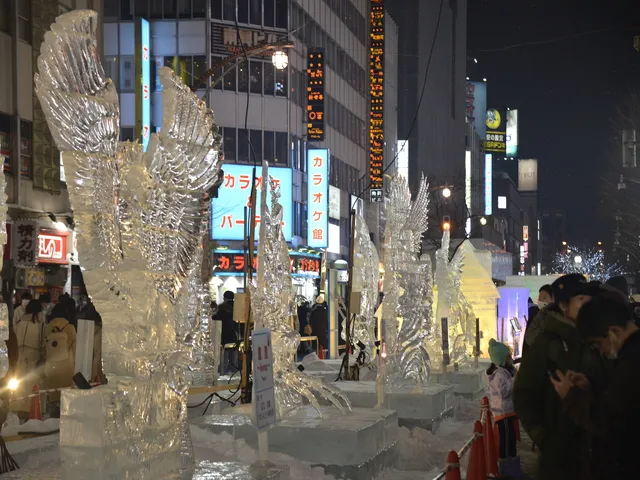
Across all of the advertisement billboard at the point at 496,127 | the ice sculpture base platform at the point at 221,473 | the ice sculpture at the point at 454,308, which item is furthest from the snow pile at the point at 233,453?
the advertisement billboard at the point at 496,127

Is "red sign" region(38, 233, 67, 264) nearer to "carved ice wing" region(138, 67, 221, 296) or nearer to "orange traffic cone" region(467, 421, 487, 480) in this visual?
"carved ice wing" region(138, 67, 221, 296)

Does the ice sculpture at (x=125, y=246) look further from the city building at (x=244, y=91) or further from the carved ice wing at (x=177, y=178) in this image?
the city building at (x=244, y=91)

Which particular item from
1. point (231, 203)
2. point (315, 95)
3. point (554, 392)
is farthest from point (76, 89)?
point (315, 95)

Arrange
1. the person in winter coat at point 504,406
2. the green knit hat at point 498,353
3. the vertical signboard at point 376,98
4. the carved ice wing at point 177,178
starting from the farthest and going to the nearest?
1. the vertical signboard at point 376,98
2. the green knit hat at point 498,353
3. the person in winter coat at point 504,406
4. the carved ice wing at point 177,178

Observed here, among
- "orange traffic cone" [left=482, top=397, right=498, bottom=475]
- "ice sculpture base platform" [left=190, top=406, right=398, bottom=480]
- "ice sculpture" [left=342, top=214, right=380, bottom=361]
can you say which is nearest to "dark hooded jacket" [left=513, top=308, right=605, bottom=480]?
"ice sculpture base platform" [left=190, top=406, right=398, bottom=480]

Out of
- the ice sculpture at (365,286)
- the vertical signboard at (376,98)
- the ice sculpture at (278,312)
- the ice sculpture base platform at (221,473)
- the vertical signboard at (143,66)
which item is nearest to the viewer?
the ice sculpture base platform at (221,473)

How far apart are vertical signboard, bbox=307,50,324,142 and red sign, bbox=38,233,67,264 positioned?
22.5 metres

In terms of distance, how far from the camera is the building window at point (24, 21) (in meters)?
25.3

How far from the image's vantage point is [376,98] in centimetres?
5791

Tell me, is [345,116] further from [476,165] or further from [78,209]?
[476,165]

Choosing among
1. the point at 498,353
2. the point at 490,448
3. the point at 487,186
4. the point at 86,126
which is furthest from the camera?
the point at 487,186

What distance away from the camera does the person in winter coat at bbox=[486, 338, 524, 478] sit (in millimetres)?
12266

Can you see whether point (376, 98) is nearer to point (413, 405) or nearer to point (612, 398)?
point (413, 405)

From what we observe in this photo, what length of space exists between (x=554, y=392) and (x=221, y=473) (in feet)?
9.06
